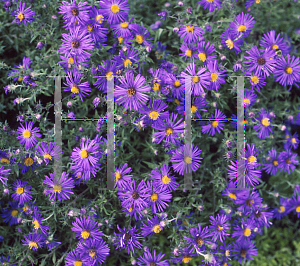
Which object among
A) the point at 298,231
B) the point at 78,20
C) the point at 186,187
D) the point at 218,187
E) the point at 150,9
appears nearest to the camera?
the point at 78,20

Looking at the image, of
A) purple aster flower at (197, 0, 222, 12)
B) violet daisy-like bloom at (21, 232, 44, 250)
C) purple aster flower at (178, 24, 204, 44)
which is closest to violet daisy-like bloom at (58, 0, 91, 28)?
purple aster flower at (178, 24, 204, 44)

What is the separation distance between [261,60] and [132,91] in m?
1.36

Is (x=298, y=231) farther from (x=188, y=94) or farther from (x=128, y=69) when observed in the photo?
(x=128, y=69)

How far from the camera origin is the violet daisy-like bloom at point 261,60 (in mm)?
2840

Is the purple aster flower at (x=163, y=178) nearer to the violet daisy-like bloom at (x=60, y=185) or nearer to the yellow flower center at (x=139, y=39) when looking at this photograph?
the violet daisy-like bloom at (x=60, y=185)

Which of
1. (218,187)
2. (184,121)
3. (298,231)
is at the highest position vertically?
(184,121)

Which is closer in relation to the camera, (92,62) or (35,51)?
(92,62)

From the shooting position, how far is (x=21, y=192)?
108 inches

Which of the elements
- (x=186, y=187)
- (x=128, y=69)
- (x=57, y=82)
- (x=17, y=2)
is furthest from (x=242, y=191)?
(x=17, y=2)

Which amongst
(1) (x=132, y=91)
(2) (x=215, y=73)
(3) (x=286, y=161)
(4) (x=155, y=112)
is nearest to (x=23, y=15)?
(1) (x=132, y=91)

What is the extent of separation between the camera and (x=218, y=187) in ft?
10.0

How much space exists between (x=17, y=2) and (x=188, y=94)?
6.43 ft

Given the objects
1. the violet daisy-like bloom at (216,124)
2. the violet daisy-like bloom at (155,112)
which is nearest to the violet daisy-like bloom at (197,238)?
the violet daisy-like bloom at (216,124)

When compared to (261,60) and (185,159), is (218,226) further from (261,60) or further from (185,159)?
(261,60)
